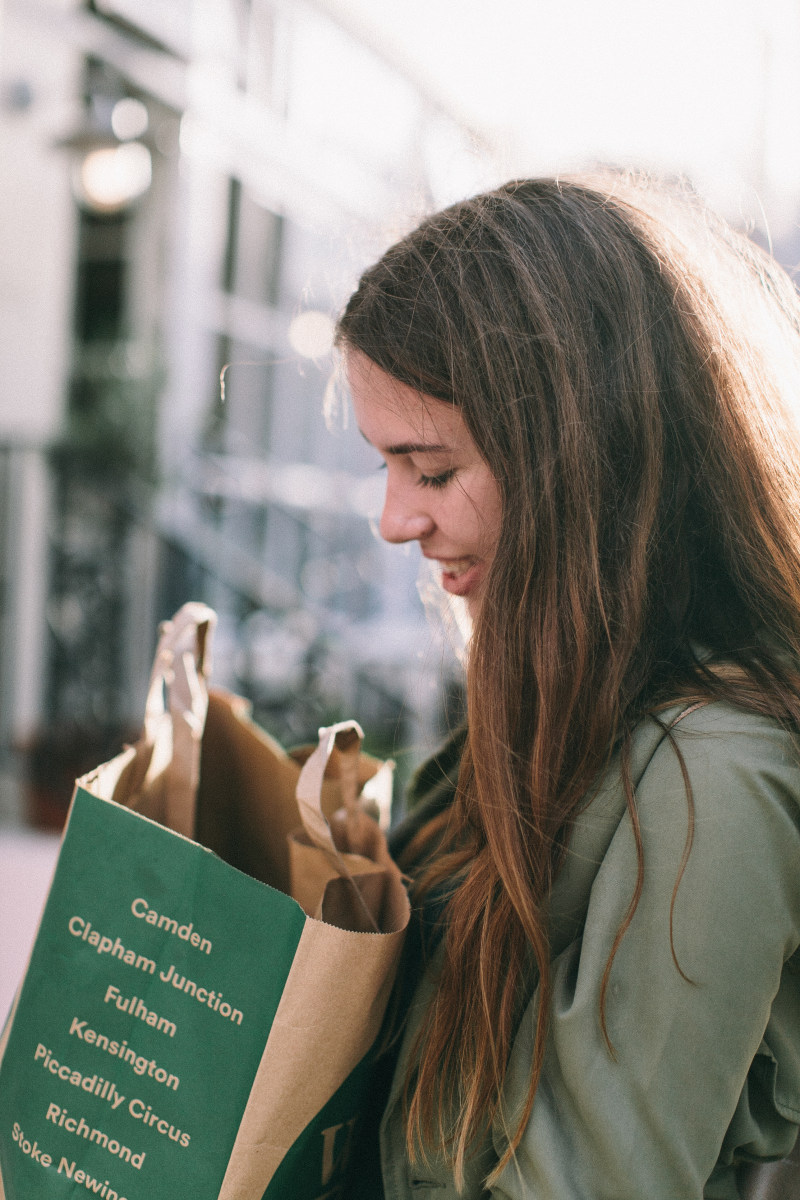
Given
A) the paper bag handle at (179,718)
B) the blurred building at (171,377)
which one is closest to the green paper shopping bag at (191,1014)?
the paper bag handle at (179,718)

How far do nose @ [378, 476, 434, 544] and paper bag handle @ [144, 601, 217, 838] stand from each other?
279 millimetres

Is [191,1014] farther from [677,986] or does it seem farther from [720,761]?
[720,761]

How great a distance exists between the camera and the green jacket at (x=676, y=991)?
826 mm

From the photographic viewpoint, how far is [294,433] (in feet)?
29.0

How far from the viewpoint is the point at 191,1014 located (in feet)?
3.07

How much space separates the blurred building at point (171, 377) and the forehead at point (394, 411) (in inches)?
97.7

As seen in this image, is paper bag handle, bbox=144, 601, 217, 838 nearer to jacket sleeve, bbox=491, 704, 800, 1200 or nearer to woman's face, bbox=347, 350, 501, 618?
woman's face, bbox=347, 350, 501, 618

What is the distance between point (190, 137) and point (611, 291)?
6.87 metres

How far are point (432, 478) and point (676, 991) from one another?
64cm

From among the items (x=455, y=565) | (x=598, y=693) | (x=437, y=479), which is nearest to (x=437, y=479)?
(x=437, y=479)

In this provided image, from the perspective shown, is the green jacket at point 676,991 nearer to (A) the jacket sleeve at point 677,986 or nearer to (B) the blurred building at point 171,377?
(A) the jacket sleeve at point 677,986

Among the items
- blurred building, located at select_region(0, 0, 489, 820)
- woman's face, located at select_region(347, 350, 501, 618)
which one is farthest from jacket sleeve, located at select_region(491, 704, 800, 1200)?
blurred building, located at select_region(0, 0, 489, 820)

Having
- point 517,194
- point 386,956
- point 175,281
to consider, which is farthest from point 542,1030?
point 175,281

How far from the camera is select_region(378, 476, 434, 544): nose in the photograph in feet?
3.97
